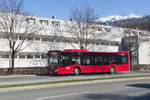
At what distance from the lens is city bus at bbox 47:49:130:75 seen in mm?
30172

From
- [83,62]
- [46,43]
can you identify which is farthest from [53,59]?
[46,43]

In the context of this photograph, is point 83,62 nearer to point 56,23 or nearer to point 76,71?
point 76,71

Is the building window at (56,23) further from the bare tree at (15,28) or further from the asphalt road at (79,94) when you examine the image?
the asphalt road at (79,94)

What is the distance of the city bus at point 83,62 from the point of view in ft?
99.0

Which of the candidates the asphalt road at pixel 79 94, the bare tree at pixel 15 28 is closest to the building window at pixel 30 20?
the bare tree at pixel 15 28

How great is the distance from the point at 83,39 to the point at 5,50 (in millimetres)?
12382

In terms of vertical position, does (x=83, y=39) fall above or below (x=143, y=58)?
above

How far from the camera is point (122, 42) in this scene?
192 feet

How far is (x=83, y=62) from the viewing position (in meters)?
32.0

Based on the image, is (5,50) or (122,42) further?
(122,42)

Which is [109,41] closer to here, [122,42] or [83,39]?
[122,42]

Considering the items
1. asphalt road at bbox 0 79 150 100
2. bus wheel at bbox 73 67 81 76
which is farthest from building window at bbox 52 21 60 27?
asphalt road at bbox 0 79 150 100

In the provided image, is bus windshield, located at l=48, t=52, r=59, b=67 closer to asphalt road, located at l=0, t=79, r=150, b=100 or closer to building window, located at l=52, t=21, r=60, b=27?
asphalt road, located at l=0, t=79, r=150, b=100

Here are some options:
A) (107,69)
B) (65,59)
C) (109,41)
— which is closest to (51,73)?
(65,59)
